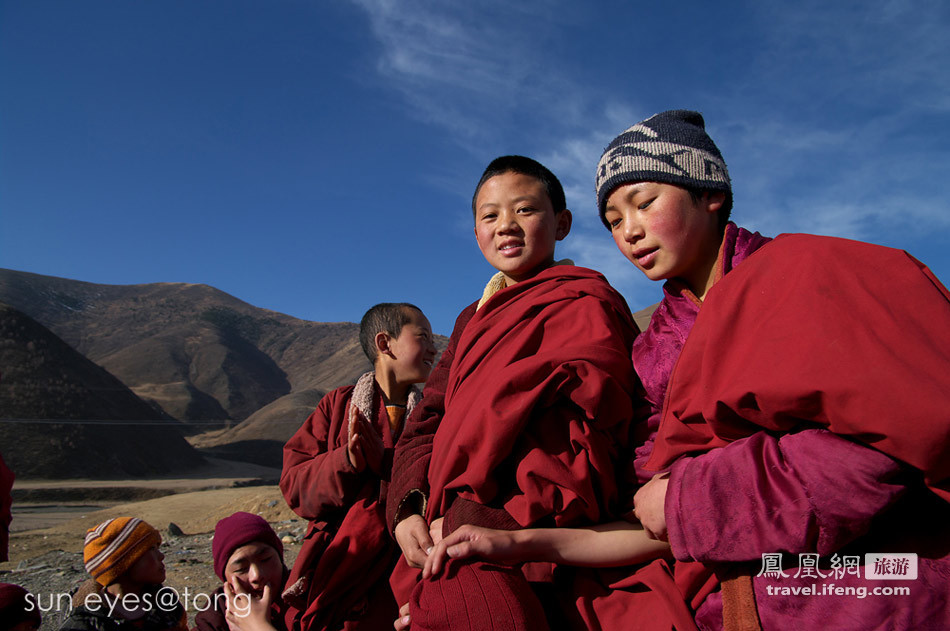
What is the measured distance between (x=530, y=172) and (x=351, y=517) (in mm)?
1493

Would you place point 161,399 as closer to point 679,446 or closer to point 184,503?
point 184,503

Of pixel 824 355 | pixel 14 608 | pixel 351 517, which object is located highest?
pixel 824 355

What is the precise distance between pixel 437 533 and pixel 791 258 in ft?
3.35

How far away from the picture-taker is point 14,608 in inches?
104

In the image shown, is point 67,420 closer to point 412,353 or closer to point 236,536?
point 236,536

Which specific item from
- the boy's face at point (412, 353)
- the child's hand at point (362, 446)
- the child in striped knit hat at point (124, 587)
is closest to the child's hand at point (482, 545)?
the child's hand at point (362, 446)

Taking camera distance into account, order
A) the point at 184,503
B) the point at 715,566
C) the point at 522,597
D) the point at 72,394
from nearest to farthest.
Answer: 1. the point at 715,566
2. the point at 522,597
3. the point at 184,503
4. the point at 72,394

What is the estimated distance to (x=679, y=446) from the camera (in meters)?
1.21

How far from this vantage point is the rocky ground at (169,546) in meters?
5.77

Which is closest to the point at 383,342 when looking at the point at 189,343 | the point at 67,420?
the point at 67,420

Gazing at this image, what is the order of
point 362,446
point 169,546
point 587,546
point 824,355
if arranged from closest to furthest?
1. point 824,355
2. point 587,546
3. point 362,446
4. point 169,546

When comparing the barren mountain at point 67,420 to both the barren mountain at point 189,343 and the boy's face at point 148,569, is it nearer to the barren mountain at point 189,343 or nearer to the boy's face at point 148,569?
the barren mountain at point 189,343

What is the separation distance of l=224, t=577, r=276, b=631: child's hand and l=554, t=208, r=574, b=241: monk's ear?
72.1 inches

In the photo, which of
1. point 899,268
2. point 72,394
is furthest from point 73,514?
point 899,268
